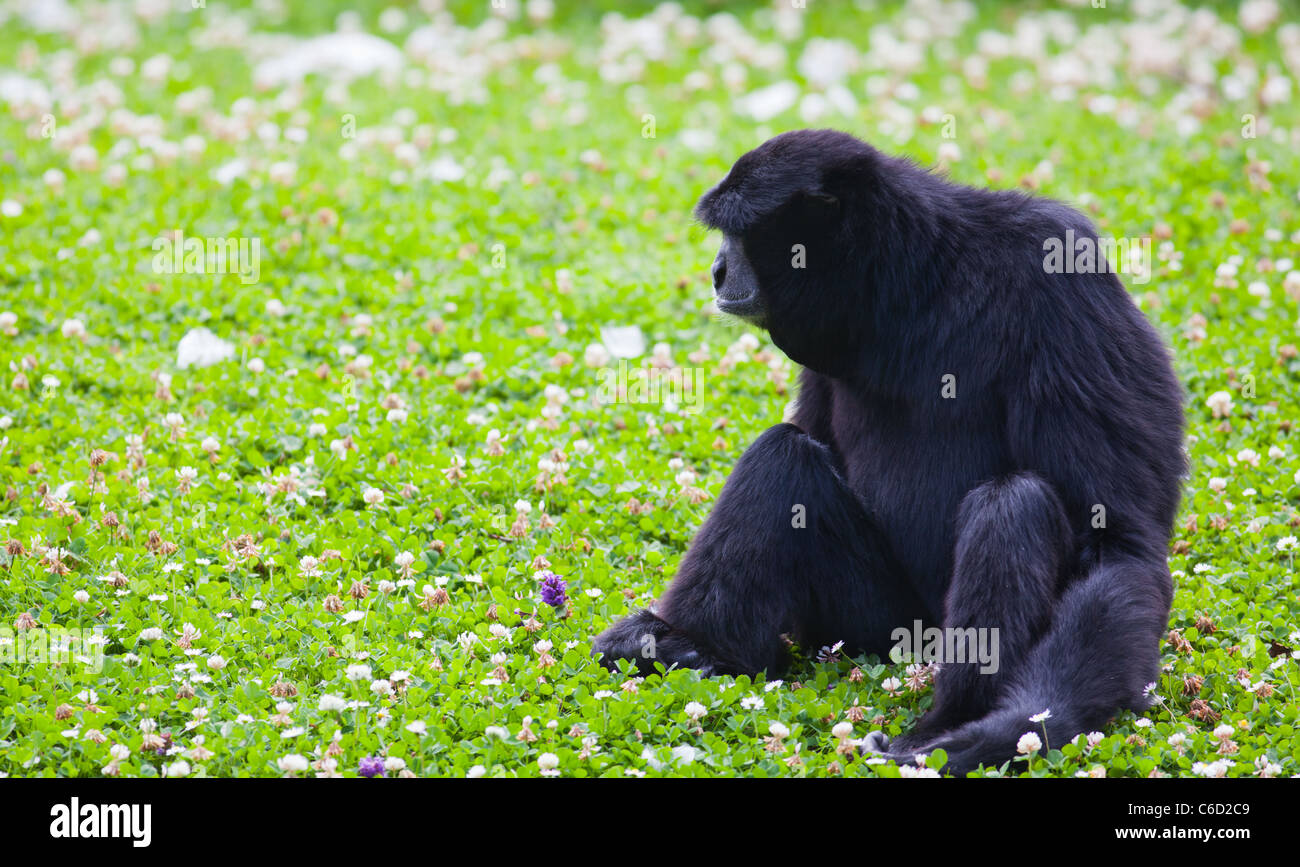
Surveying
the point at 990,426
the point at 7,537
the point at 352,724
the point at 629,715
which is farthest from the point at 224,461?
the point at 990,426

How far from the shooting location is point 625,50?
13492 mm

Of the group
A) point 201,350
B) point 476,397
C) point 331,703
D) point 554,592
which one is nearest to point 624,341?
point 476,397

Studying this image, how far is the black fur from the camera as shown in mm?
4867

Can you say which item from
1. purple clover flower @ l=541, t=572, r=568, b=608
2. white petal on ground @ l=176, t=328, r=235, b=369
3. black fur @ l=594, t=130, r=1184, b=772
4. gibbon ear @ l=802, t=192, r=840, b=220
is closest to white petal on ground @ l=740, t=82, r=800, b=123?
white petal on ground @ l=176, t=328, r=235, b=369

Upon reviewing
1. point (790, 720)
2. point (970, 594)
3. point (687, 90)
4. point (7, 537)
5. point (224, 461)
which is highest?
point (687, 90)

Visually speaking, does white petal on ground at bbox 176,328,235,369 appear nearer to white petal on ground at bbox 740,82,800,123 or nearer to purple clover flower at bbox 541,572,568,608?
purple clover flower at bbox 541,572,568,608

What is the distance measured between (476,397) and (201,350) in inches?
69.2

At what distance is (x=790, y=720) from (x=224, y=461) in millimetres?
3494

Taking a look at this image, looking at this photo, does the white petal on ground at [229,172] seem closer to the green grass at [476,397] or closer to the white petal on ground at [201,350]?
the green grass at [476,397]

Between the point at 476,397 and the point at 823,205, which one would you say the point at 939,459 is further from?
the point at 476,397

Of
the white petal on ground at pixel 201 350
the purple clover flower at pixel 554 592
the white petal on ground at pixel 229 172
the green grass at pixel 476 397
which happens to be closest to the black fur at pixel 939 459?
the green grass at pixel 476 397

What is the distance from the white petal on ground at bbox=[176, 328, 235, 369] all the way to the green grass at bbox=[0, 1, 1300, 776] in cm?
11

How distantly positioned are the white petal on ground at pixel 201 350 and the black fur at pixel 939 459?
3.74 metres

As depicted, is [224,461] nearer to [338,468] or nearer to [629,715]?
[338,468]
